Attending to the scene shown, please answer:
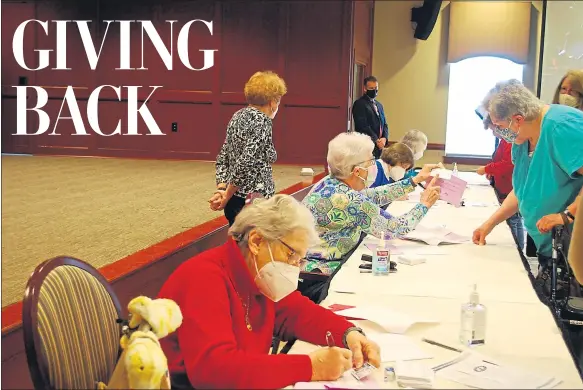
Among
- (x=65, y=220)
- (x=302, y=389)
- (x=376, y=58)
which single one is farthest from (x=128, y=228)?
(x=376, y=58)

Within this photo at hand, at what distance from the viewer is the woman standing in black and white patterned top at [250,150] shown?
4254 mm

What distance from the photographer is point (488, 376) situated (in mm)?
1816

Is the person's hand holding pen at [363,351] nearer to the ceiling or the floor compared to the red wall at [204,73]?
nearer to the floor

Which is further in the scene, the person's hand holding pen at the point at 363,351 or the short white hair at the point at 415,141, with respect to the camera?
the short white hair at the point at 415,141

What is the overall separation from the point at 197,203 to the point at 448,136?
246 inches

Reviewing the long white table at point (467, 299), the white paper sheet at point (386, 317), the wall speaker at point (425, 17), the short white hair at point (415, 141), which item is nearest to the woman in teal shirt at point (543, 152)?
the long white table at point (467, 299)

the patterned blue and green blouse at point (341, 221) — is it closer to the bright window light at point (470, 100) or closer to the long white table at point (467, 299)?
the long white table at point (467, 299)

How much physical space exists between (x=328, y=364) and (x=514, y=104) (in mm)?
1983

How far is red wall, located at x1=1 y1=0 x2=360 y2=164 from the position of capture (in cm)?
1078

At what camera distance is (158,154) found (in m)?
11.4

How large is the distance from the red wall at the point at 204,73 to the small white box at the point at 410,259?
7.64 m

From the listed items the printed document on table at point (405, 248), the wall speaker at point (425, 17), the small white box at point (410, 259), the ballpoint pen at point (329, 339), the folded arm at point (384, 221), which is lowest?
the printed document on table at point (405, 248)

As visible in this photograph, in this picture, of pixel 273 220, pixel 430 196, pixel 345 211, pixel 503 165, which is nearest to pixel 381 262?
pixel 345 211

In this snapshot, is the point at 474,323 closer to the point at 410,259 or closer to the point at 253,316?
the point at 253,316
